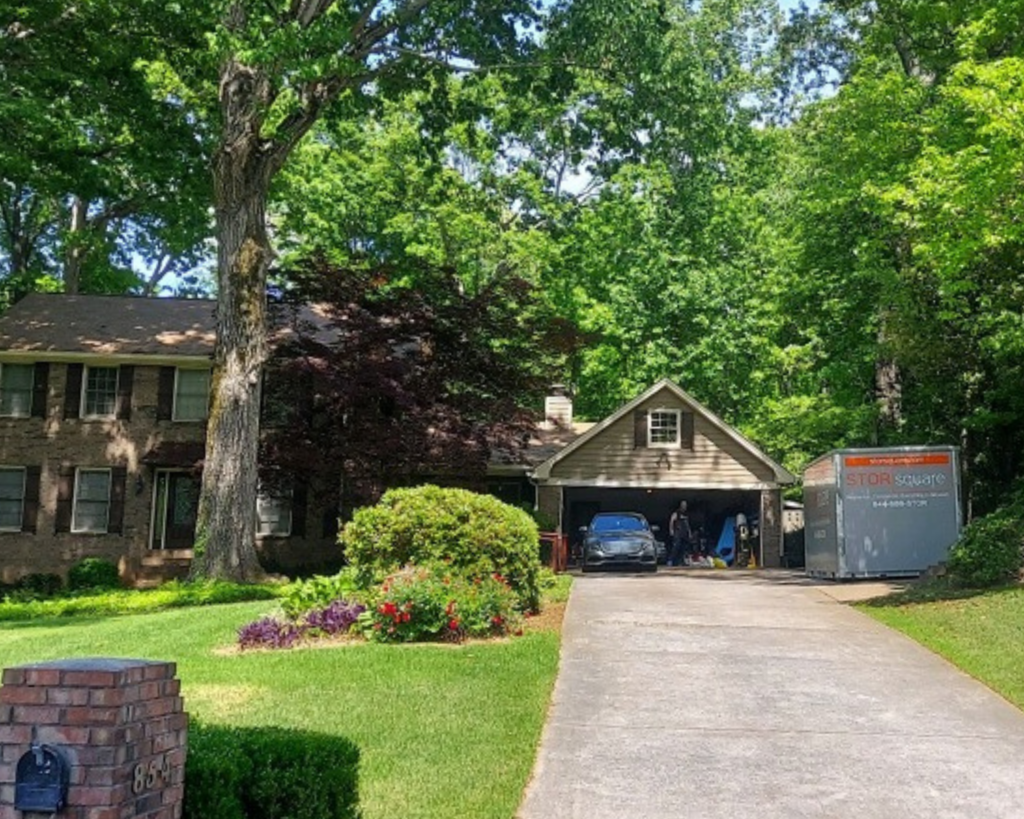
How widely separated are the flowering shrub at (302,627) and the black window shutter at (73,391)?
17.0 m

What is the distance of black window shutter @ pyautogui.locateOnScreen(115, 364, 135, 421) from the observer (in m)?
26.4

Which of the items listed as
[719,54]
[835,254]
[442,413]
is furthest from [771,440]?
[719,54]

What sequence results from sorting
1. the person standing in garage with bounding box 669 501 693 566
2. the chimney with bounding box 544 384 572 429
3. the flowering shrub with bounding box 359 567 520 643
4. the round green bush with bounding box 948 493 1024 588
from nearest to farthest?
the flowering shrub with bounding box 359 567 520 643 → the round green bush with bounding box 948 493 1024 588 → the person standing in garage with bounding box 669 501 693 566 → the chimney with bounding box 544 384 572 429

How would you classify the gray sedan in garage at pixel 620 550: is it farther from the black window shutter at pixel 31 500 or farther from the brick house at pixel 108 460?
the black window shutter at pixel 31 500

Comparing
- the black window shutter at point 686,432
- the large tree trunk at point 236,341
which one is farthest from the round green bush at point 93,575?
the black window shutter at point 686,432

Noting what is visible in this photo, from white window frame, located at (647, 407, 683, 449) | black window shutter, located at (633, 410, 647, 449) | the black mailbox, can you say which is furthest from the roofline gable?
the black mailbox

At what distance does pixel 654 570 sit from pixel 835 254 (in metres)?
9.51

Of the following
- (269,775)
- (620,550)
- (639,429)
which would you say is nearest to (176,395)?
(620,550)

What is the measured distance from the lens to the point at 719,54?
4303cm

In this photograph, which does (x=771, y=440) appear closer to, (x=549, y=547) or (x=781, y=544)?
(x=781, y=544)

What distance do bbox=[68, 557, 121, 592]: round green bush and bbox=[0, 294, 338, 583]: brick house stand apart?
1114 millimetres

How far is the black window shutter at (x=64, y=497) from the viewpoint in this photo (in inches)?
1015

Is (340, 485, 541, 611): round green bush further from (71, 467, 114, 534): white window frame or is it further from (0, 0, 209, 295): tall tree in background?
(71, 467, 114, 534): white window frame

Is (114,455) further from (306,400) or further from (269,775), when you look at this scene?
(269,775)
